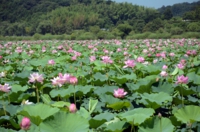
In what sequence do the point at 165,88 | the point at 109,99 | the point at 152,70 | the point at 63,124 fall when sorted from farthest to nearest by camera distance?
the point at 152,70
the point at 165,88
the point at 109,99
the point at 63,124

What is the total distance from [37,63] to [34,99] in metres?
1.25

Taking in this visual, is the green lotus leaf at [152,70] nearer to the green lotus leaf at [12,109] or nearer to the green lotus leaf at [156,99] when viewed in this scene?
the green lotus leaf at [156,99]

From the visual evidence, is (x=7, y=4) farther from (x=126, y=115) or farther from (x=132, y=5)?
(x=126, y=115)

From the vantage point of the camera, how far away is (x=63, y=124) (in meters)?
0.94

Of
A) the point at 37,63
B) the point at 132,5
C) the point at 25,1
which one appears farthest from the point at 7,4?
the point at 37,63

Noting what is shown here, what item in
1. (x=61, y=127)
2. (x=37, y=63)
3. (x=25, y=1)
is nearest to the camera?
(x=61, y=127)

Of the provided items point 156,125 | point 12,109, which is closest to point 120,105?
point 156,125

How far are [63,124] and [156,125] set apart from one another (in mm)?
376

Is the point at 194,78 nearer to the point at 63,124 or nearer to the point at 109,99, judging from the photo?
the point at 109,99

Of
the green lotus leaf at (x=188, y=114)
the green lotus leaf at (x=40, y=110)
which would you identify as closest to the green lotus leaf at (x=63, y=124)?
the green lotus leaf at (x=40, y=110)

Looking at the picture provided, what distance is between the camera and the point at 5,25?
42875mm

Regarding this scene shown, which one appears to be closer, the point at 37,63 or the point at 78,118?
the point at 78,118

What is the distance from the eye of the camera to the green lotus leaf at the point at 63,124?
92cm

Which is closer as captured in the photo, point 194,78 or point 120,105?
point 120,105
